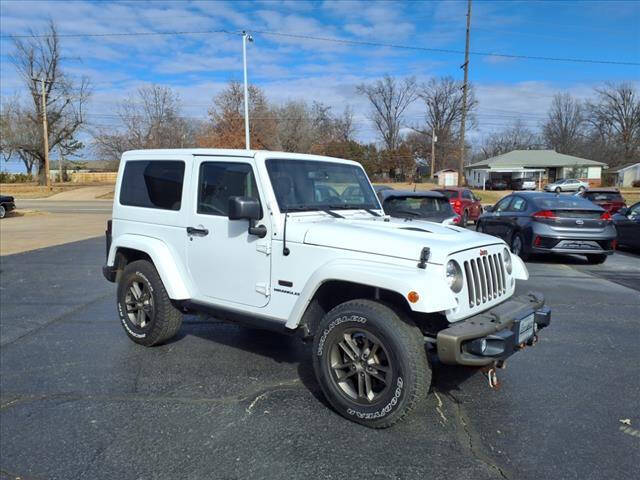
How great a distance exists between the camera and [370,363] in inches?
134

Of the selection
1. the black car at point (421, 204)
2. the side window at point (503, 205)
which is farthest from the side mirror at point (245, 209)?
the side window at point (503, 205)

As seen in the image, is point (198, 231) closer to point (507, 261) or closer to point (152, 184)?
point (152, 184)

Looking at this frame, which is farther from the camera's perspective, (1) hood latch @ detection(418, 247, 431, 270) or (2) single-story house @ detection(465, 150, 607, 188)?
(2) single-story house @ detection(465, 150, 607, 188)

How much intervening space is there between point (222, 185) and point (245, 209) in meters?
0.71

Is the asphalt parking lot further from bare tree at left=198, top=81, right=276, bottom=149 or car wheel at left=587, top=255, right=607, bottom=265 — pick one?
bare tree at left=198, top=81, right=276, bottom=149

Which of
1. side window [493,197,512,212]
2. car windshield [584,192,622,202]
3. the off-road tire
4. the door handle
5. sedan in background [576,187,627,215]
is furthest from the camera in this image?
car windshield [584,192,622,202]

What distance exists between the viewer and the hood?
10.9 feet

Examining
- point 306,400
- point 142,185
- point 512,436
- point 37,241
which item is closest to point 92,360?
point 142,185

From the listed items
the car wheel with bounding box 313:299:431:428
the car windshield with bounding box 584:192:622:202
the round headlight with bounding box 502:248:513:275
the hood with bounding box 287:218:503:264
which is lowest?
the car wheel with bounding box 313:299:431:428

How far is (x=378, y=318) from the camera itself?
3283mm

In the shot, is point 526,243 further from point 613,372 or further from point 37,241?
point 37,241

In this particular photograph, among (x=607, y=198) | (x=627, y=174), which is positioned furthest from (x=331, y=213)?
(x=627, y=174)

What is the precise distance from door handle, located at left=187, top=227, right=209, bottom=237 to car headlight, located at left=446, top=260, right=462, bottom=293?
2.13 m

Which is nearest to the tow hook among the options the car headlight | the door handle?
the car headlight
